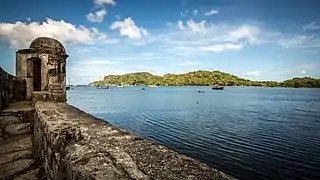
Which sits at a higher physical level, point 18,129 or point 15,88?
point 15,88

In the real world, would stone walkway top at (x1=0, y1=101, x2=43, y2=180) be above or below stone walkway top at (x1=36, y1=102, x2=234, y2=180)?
below

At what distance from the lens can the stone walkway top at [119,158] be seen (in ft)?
7.16

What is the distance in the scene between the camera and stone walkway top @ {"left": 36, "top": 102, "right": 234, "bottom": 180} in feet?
7.16

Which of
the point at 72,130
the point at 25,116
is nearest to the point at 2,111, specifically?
the point at 25,116

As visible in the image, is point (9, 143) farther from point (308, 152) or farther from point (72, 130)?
point (308, 152)

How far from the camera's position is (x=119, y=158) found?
2.56m

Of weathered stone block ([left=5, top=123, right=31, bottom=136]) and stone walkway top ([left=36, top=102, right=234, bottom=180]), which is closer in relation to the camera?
stone walkway top ([left=36, top=102, right=234, bottom=180])

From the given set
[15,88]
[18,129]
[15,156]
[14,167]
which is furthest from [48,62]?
[14,167]

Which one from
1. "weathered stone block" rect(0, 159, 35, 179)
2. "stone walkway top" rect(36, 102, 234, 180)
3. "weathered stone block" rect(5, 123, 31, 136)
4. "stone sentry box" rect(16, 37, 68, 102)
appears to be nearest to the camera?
"stone walkway top" rect(36, 102, 234, 180)

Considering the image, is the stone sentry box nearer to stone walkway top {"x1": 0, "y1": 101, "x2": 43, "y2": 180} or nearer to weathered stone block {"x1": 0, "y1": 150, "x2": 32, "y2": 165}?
stone walkway top {"x1": 0, "y1": 101, "x2": 43, "y2": 180}

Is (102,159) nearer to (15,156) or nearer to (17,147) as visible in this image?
(15,156)

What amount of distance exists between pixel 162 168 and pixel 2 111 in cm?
610

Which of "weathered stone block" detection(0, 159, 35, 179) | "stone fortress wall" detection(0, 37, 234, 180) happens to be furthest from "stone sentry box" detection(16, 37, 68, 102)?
"stone fortress wall" detection(0, 37, 234, 180)

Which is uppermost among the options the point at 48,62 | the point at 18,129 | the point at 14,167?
the point at 48,62
